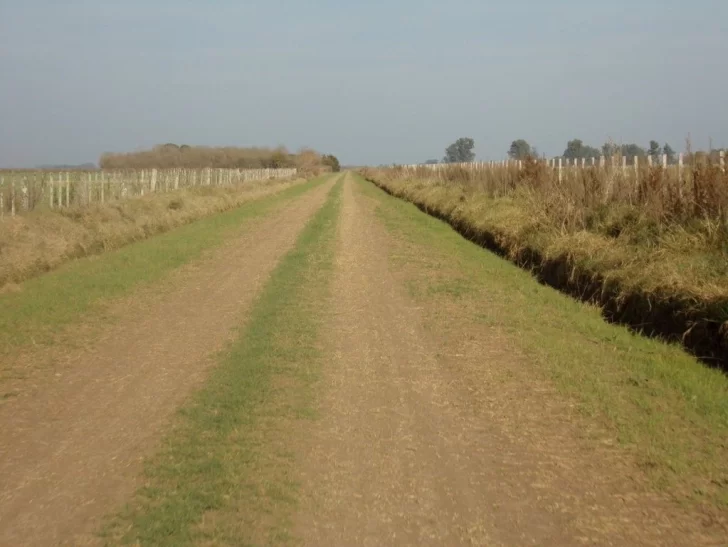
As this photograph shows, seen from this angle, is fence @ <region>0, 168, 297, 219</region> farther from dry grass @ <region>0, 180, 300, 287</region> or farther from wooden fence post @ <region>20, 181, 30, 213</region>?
dry grass @ <region>0, 180, 300, 287</region>

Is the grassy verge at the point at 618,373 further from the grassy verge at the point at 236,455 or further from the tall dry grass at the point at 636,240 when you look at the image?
the grassy verge at the point at 236,455

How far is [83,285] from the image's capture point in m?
13.8

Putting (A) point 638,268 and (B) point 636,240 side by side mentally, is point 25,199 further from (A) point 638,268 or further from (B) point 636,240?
(A) point 638,268

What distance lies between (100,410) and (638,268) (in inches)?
321

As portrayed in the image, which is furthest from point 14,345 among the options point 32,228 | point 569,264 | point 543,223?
point 543,223

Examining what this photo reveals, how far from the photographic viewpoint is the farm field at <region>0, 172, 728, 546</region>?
16.1 ft

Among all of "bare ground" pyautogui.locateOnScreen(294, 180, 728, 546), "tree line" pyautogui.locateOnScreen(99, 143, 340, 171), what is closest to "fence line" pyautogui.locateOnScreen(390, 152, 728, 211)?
"bare ground" pyautogui.locateOnScreen(294, 180, 728, 546)

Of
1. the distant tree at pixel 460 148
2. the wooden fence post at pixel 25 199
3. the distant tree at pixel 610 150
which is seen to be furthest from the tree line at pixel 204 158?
the distant tree at pixel 610 150

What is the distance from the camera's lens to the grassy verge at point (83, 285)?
34.3 feet

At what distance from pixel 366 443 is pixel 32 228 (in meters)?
15.6

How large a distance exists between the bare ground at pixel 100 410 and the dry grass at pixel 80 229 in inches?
201

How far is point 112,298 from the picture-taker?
41.3 feet

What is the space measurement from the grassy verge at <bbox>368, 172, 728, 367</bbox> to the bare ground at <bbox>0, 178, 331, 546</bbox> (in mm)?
5715

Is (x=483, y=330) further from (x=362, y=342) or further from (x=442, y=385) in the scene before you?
(x=442, y=385)
